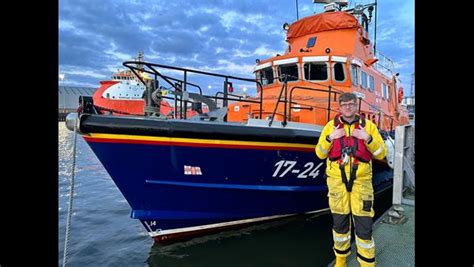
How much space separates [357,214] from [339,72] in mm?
3241

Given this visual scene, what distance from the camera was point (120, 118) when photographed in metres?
3.66

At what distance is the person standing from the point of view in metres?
2.78

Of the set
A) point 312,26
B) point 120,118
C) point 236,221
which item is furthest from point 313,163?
point 312,26

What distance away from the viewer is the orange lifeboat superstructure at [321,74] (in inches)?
205

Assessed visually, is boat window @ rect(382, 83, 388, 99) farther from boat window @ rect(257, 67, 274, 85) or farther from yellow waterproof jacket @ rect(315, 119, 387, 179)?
yellow waterproof jacket @ rect(315, 119, 387, 179)

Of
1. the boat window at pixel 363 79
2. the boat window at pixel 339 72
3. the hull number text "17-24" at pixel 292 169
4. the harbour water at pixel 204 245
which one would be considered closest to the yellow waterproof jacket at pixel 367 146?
the hull number text "17-24" at pixel 292 169

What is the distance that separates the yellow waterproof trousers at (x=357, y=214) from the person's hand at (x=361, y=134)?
35 cm

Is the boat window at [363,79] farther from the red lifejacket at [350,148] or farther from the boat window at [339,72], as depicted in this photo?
the red lifejacket at [350,148]

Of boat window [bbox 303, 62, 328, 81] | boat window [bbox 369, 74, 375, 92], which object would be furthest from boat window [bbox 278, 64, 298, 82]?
boat window [bbox 369, 74, 375, 92]

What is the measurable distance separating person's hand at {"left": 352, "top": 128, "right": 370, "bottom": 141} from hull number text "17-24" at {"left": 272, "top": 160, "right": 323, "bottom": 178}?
4.69 ft
